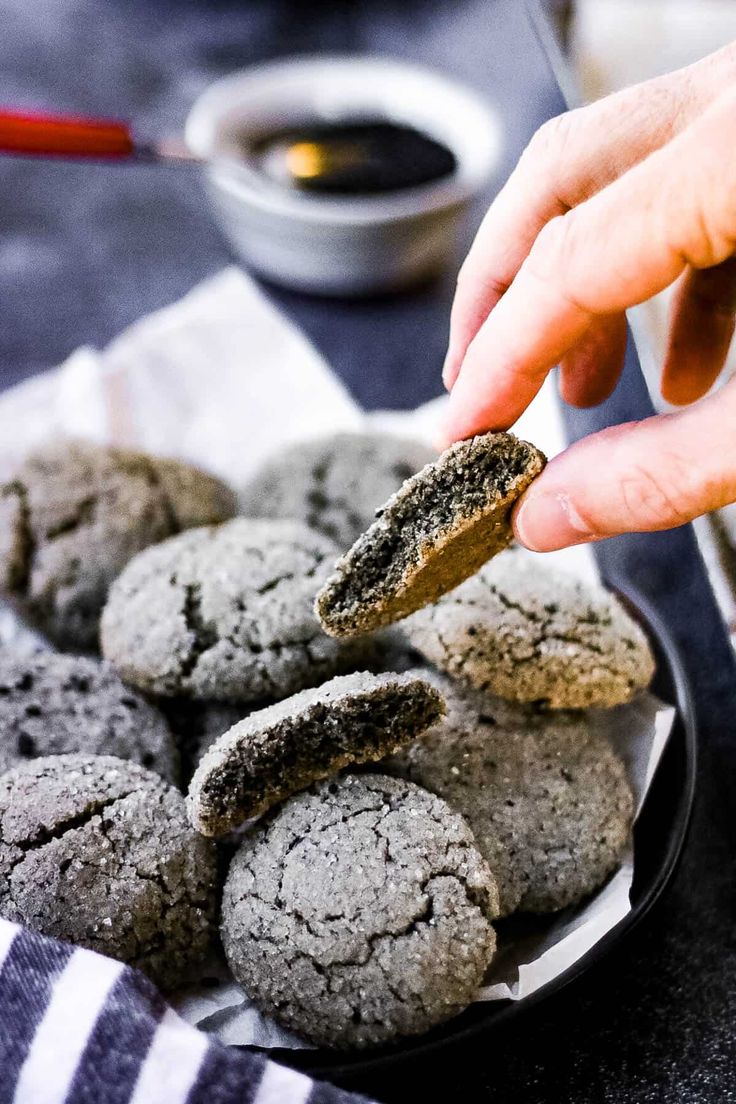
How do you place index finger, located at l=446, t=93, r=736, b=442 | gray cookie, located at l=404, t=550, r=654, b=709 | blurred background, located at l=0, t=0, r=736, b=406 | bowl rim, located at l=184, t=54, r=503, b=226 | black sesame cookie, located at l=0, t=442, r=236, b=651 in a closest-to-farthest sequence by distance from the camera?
index finger, located at l=446, t=93, r=736, b=442 → gray cookie, located at l=404, t=550, r=654, b=709 → black sesame cookie, located at l=0, t=442, r=236, b=651 → bowl rim, located at l=184, t=54, r=503, b=226 → blurred background, located at l=0, t=0, r=736, b=406

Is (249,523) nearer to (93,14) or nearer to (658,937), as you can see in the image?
(658,937)

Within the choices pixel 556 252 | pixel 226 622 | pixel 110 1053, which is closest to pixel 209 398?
pixel 226 622

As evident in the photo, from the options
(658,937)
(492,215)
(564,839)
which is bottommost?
(658,937)

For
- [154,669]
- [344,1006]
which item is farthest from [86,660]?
[344,1006]

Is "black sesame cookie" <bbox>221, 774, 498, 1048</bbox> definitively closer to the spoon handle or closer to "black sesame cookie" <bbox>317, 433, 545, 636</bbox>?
"black sesame cookie" <bbox>317, 433, 545, 636</bbox>

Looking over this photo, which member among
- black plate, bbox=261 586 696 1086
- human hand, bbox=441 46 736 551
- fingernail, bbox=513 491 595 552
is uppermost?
human hand, bbox=441 46 736 551

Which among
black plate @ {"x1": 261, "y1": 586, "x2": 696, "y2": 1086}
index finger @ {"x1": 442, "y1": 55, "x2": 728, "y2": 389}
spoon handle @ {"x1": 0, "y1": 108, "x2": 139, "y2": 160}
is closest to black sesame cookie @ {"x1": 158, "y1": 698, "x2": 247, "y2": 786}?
black plate @ {"x1": 261, "y1": 586, "x2": 696, "y2": 1086}

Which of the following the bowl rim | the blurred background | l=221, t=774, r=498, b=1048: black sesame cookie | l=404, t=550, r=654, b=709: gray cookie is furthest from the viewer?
the blurred background

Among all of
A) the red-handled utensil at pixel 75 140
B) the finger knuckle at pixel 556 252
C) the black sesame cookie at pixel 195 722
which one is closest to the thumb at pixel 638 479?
the finger knuckle at pixel 556 252
